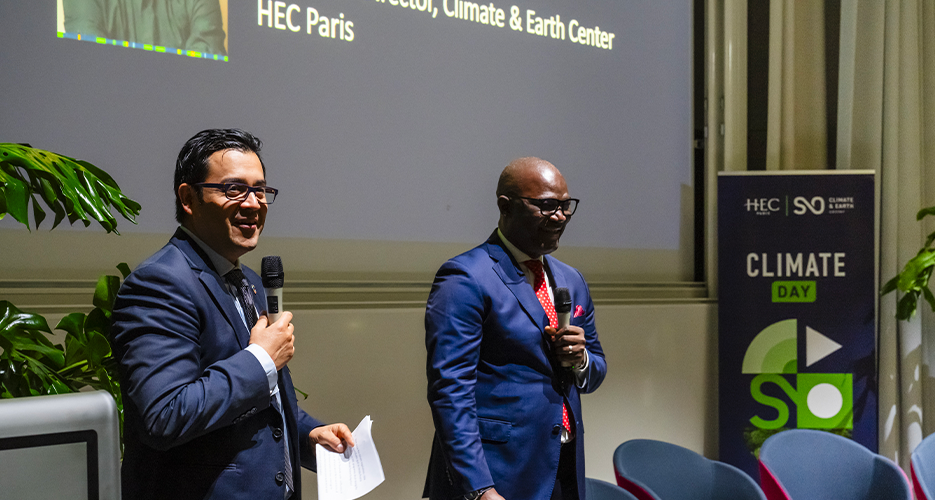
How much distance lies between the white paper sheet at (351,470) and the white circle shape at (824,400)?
3.25 metres

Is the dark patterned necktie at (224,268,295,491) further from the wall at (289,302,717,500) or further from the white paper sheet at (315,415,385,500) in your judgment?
the wall at (289,302,717,500)

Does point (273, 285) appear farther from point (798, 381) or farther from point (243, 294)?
point (798, 381)

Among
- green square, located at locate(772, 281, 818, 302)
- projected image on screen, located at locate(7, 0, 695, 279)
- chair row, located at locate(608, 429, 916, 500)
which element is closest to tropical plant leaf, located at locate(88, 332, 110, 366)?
projected image on screen, located at locate(7, 0, 695, 279)

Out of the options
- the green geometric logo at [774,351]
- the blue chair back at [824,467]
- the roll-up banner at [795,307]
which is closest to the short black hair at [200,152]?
the blue chair back at [824,467]

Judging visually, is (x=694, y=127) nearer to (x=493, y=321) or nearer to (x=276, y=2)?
(x=276, y=2)

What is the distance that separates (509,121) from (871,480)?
2369mm

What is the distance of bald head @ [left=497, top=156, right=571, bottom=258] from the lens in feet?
7.06

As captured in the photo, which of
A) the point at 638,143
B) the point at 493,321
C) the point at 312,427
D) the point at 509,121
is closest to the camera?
the point at 312,427

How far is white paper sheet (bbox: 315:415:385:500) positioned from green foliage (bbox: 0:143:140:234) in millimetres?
758

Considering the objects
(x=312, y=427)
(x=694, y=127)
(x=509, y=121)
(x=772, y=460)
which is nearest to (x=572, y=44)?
(x=509, y=121)

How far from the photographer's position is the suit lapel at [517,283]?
2129 millimetres

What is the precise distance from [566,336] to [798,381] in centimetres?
265

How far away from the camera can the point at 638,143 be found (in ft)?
14.5

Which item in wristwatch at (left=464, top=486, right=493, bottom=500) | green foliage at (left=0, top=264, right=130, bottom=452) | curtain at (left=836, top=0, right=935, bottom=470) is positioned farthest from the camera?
curtain at (left=836, top=0, right=935, bottom=470)
